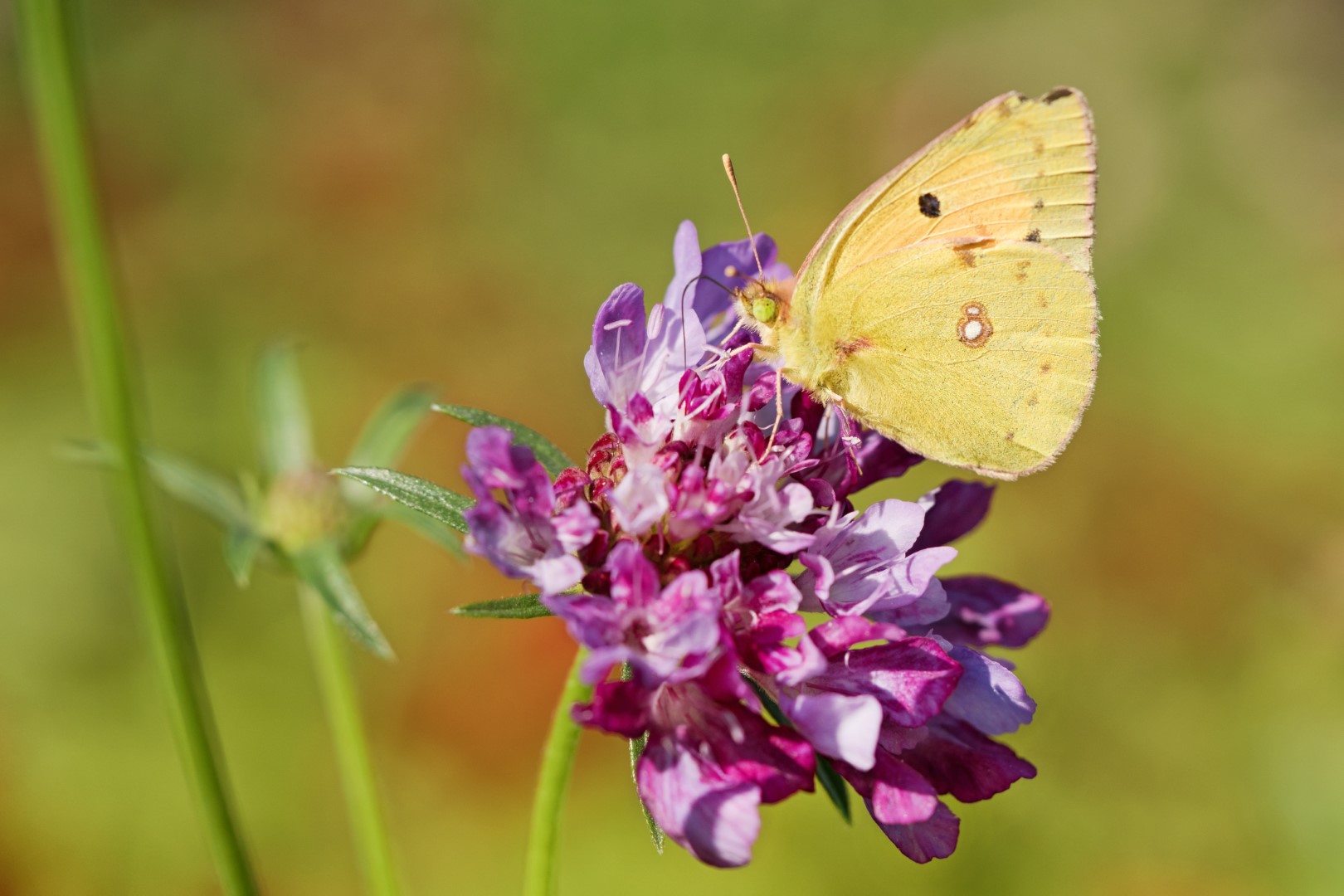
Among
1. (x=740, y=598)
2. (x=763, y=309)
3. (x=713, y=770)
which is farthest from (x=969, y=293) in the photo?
(x=713, y=770)

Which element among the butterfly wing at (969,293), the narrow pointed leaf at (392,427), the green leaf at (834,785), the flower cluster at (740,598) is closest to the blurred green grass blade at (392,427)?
the narrow pointed leaf at (392,427)

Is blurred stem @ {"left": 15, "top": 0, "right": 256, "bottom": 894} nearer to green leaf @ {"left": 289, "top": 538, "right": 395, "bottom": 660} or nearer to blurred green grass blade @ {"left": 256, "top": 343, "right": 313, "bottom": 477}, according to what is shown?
green leaf @ {"left": 289, "top": 538, "right": 395, "bottom": 660}

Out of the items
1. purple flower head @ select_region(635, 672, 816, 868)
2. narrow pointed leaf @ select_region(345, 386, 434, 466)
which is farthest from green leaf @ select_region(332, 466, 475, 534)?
narrow pointed leaf @ select_region(345, 386, 434, 466)

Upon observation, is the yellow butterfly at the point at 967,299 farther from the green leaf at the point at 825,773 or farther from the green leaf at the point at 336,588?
the green leaf at the point at 336,588

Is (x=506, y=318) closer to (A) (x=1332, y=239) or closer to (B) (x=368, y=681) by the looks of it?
(B) (x=368, y=681)

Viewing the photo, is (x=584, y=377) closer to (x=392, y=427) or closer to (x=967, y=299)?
(x=392, y=427)

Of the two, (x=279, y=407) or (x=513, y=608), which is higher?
(x=279, y=407)
